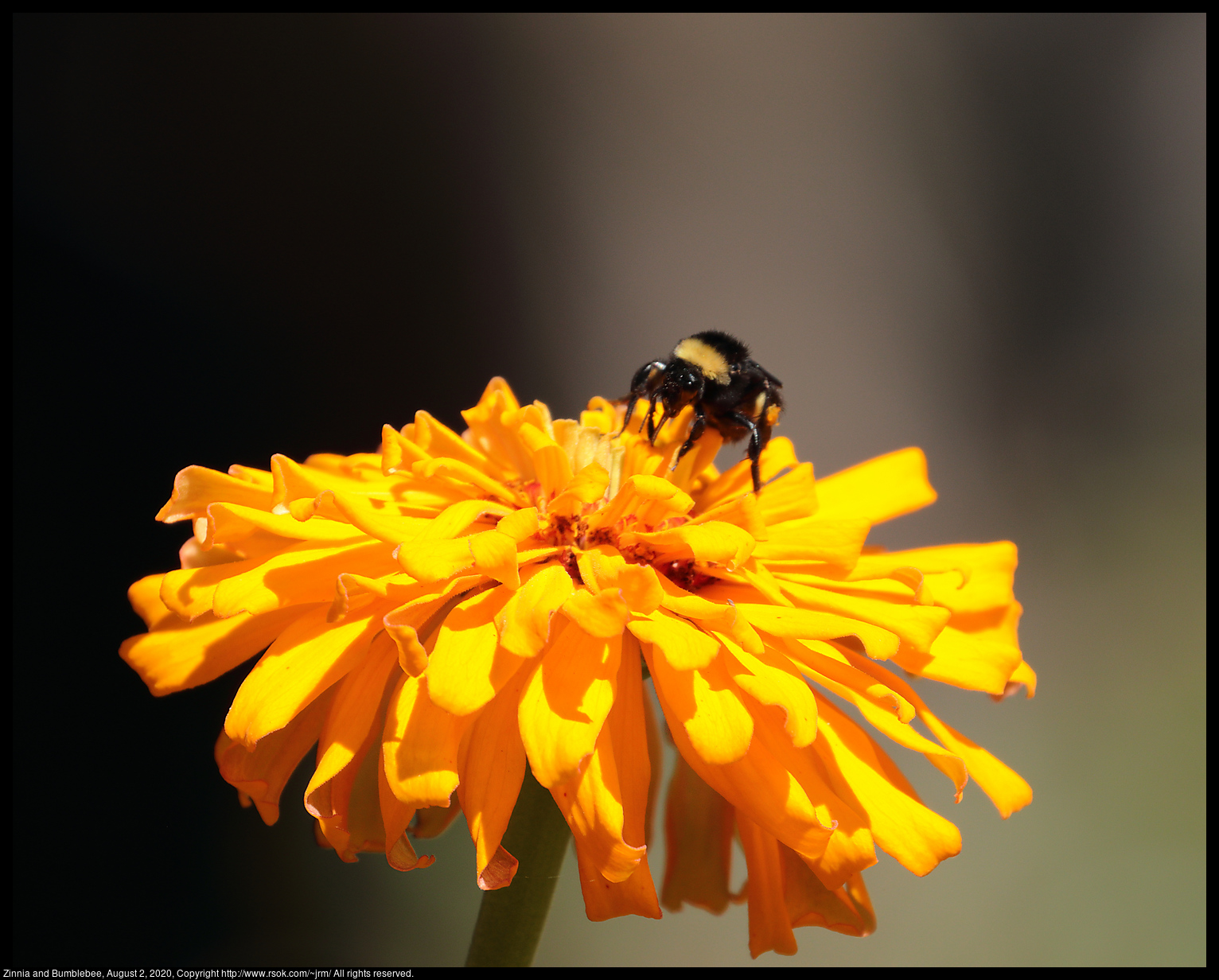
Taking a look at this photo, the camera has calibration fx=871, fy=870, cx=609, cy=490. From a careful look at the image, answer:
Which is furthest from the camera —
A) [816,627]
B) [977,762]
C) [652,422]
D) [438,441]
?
[652,422]

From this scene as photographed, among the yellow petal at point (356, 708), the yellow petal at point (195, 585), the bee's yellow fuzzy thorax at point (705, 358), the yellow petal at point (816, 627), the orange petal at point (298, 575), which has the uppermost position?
the bee's yellow fuzzy thorax at point (705, 358)

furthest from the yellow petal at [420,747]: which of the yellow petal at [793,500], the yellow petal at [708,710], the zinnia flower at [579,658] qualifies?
the yellow petal at [793,500]

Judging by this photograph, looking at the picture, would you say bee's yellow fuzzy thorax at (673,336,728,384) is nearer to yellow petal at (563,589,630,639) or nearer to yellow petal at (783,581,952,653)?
yellow petal at (783,581,952,653)

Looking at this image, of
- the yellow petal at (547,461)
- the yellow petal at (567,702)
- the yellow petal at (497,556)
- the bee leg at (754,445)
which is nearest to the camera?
the yellow petal at (567,702)

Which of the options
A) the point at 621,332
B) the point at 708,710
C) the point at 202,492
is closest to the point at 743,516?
the point at 708,710

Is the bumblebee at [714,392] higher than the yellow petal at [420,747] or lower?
higher

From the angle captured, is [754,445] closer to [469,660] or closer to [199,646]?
[469,660]

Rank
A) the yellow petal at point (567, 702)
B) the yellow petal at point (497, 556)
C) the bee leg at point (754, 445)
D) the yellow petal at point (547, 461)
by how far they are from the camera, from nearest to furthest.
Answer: the yellow petal at point (567, 702), the yellow petal at point (497, 556), the yellow petal at point (547, 461), the bee leg at point (754, 445)

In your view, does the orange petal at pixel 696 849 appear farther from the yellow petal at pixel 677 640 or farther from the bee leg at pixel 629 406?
the bee leg at pixel 629 406
